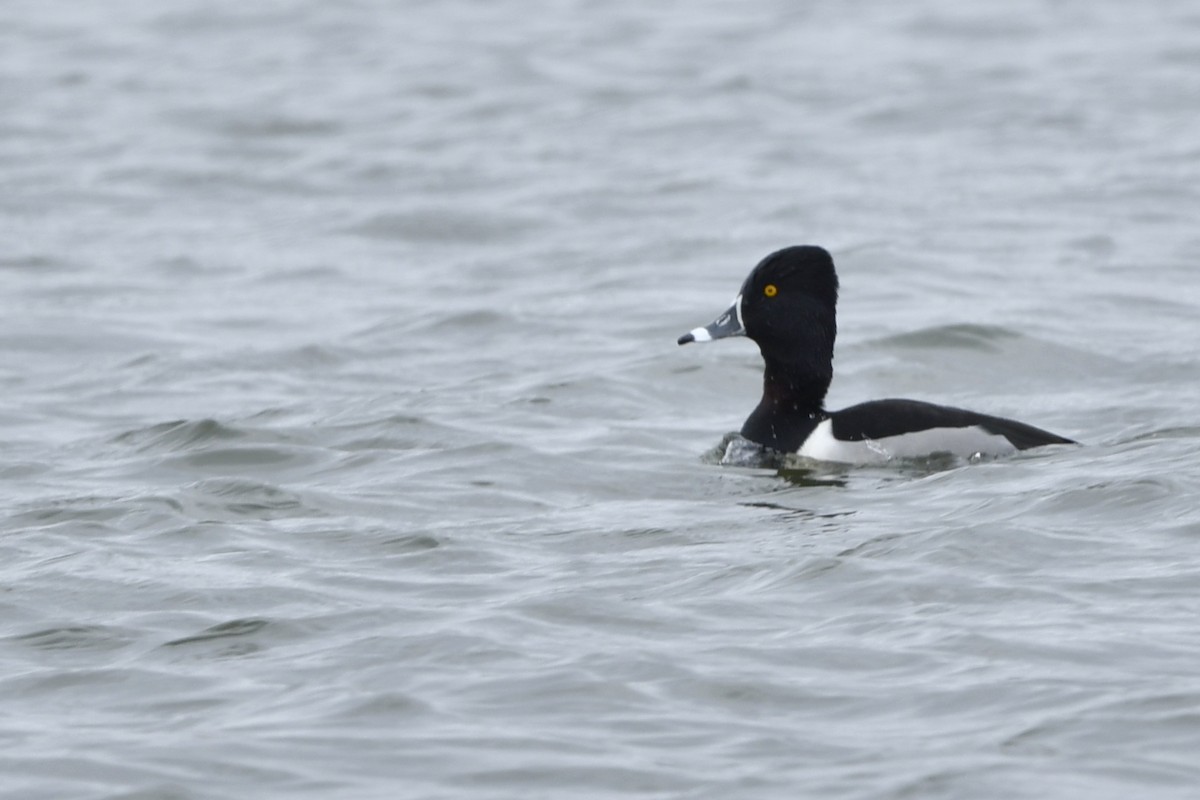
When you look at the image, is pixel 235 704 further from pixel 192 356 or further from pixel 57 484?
pixel 192 356

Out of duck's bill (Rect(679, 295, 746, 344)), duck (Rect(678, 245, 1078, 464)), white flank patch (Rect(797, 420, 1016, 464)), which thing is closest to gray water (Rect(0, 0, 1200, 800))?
white flank patch (Rect(797, 420, 1016, 464))

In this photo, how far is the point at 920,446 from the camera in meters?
10.3

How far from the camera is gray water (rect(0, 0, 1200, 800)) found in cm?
667

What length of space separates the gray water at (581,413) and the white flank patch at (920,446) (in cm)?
12

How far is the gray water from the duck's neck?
20.9 inches

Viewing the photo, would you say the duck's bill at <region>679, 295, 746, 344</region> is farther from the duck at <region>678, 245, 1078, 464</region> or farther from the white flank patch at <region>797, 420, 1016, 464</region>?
the white flank patch at <region>797, 420, 1016, 464</region>

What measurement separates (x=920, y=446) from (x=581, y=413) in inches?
103

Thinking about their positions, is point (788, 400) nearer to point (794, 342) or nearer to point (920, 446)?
point (794, 342)

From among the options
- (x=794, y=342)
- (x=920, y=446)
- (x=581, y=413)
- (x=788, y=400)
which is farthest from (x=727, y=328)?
(x=581, y=413)

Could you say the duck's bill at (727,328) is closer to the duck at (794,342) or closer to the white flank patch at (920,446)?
the duck at (794,342)

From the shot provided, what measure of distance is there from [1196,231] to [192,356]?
8.28 m

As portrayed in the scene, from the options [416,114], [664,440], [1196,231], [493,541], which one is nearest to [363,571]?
[493,541]

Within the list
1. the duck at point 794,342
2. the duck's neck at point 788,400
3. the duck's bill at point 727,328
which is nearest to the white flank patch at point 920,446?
the duck at point 794,342

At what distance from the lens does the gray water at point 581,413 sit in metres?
Result: 6.67
